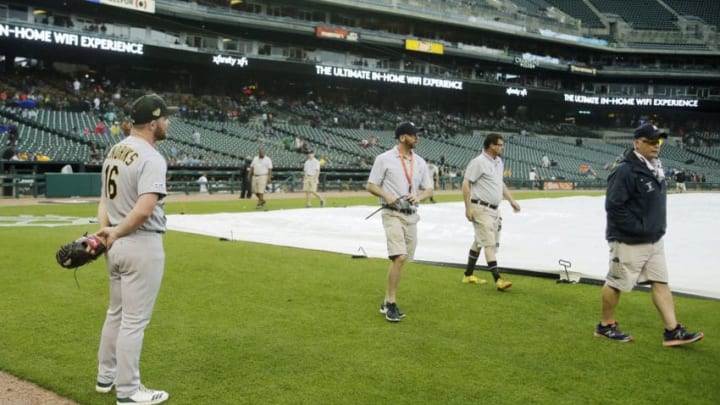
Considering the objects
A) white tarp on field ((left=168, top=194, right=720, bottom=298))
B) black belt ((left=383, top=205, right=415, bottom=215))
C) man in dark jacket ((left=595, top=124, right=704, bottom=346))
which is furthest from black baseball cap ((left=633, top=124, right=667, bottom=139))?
white tarp on field ((left=168, top=194, right=720, bottom=298))

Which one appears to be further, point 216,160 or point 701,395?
point 216,160

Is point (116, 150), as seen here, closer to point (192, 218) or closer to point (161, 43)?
point (192, 218)

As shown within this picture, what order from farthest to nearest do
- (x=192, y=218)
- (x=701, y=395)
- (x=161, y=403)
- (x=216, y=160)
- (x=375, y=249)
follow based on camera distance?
1. (x=216, y=160)
2. (x=192, y=218)
3. (x=375, y=249)
4. (x=701, y=395)
5. (x=161, y=403)

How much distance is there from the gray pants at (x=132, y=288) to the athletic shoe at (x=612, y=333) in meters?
4.37

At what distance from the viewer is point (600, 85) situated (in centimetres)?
7369

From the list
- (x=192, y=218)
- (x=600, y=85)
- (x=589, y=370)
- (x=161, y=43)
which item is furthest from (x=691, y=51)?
(x=589, y=370)

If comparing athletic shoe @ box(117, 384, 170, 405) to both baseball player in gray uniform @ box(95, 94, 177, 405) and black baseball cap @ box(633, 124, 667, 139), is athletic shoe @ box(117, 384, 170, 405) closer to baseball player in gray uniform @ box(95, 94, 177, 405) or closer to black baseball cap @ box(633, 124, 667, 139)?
baseball player in gray uniform @ box(95, 94, 177, 405)

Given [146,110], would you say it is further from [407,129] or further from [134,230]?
[407,129]

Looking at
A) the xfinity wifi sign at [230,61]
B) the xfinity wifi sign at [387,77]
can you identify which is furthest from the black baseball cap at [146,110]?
the xfinity wifi sign at [387,77]

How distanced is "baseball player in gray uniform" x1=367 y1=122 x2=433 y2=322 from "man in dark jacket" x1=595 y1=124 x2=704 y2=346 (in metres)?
2.10

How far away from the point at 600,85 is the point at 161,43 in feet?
159

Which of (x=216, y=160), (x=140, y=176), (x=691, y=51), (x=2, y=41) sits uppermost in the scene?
(x=691, y=51)

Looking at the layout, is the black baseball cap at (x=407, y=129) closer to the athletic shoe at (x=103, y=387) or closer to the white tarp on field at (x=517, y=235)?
the white tarp on field at (x=517, y=235)

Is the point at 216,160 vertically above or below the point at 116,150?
below
